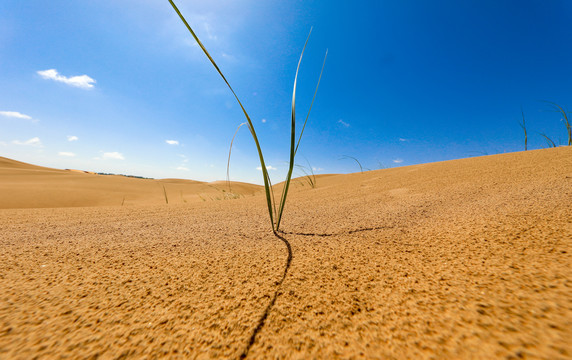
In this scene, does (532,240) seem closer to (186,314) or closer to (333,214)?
(333,214)

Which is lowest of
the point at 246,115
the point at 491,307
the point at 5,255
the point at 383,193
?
the point at 5,255

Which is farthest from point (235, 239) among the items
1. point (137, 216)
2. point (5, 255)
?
point (137, 216)

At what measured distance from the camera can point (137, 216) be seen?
4.96ft

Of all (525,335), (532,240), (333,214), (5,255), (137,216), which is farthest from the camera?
(137,216)

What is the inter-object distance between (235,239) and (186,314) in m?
0.47

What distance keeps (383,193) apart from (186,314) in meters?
1.52

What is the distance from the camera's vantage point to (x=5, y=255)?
28.5 inches

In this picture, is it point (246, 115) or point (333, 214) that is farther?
point (333, 214)

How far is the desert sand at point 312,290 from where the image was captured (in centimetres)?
33

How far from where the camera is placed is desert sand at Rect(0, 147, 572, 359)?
0.33 meters

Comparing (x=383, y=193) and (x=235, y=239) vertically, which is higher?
(x=383, y=193)

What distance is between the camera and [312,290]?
19.5 inches

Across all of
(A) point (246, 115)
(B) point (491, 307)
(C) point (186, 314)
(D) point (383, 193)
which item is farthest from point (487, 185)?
(C) point (186, 314)

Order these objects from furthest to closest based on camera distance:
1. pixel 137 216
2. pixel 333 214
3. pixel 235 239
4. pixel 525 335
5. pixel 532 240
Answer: pixel 137 216
pixel 333 214
pixel 235 239
pixel 532 240
pixel 525 335
